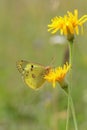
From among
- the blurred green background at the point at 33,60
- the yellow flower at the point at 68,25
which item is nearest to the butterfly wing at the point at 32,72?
the yellow flower at the point at 68,25

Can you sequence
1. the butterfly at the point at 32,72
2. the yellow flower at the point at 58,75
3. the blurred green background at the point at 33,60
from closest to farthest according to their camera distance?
the yellow flower at the point at 58,75
the butterfly at the point at 32,72
the blurred green background at the point at 33,60

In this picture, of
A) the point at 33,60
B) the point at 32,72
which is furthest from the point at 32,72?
the point at 33,60

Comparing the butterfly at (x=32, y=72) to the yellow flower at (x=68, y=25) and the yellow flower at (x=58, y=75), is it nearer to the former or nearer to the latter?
the yellow flower at (x=58, y=75)

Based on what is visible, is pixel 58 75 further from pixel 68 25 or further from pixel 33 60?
pixel 33 60

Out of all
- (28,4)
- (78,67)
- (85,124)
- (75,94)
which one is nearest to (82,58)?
(78,67)

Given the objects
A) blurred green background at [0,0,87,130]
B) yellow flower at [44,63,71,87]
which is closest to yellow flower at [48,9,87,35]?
yellow flower at [44,63,71,87]

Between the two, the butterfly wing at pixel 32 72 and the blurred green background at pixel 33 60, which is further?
the blurred green background at pixel 33 60

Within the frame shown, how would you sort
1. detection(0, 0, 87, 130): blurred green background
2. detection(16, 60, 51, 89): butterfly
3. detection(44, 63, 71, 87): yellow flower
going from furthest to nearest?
1. detection(0, 0, 87, 130): blurred green background
2. detection(16, 60, 51, 89): butterfly
3. detection(44, 63, 71, 87): yellow flower

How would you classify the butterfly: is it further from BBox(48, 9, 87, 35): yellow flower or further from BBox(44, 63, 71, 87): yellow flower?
BBox(48, 9, 87, 35): yellow flower
